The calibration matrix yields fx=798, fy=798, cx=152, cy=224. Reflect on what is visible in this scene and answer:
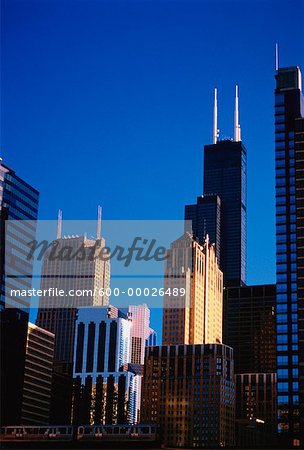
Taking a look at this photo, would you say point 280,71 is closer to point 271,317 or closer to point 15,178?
point 15,178

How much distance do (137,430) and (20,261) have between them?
31.0m

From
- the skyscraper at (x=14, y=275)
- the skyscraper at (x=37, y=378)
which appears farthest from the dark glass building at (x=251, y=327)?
the skyscraper at (x=14, y=275)

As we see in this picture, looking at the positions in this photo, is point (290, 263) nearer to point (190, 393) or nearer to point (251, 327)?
point (190, 393)

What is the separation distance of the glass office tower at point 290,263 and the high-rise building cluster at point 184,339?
5.3 inches

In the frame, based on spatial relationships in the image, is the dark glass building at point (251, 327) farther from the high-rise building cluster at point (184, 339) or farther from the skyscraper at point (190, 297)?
the skyscraper at point (190, 297)

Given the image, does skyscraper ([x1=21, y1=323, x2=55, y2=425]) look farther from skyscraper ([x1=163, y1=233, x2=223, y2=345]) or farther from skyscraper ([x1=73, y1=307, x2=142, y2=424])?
skyscraper ([x1=163, y1=233, x2=223, y2=345])

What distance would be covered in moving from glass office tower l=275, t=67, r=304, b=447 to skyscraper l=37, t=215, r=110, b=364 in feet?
222

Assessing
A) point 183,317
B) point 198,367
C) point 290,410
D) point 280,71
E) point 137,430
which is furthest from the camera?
point 183,317

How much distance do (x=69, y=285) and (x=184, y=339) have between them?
2147 inches

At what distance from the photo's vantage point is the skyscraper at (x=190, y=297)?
474ft

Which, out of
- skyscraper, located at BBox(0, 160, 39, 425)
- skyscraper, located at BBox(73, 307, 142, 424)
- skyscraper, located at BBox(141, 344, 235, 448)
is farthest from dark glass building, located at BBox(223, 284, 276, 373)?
skyscraper, located at BBox(0, 160, 39, 425)

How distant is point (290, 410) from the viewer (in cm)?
9581

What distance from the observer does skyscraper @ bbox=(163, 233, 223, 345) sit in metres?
144

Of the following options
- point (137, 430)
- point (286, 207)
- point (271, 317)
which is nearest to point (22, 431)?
point (137, 430)
